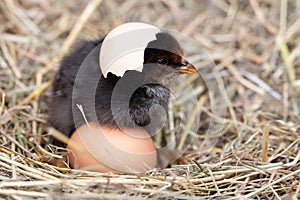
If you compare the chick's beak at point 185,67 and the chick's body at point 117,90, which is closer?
the chick's body at point 117,90

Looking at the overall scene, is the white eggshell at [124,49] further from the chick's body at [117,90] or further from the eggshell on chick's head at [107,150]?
the eggshell on chick's head at [107,150]

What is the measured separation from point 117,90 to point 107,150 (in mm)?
285

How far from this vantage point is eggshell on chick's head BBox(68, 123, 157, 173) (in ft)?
7.27

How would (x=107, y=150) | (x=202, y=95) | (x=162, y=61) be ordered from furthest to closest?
1. (x=202, y=95)
2. (x=162, y=61)
3. (x=107, y=150)

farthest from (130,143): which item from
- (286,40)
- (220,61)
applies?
(286,40)

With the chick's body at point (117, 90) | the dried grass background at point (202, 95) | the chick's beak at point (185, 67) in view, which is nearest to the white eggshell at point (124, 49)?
the chick's body at point (117, 90)

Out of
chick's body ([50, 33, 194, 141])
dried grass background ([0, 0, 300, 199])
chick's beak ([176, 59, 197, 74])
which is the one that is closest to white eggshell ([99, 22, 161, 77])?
chick's body ([50, 33, 194, 141])

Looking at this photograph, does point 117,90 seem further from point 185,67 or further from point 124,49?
point 185,67

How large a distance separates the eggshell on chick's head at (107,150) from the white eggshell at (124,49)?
0.88 feet

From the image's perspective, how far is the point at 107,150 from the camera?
222 cm

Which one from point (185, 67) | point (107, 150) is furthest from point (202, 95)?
point (107, 150)

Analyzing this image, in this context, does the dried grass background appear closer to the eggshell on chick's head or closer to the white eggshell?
the eggshell on chick's head

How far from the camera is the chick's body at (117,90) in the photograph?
7.57 feet

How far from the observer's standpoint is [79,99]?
235 centimetres
